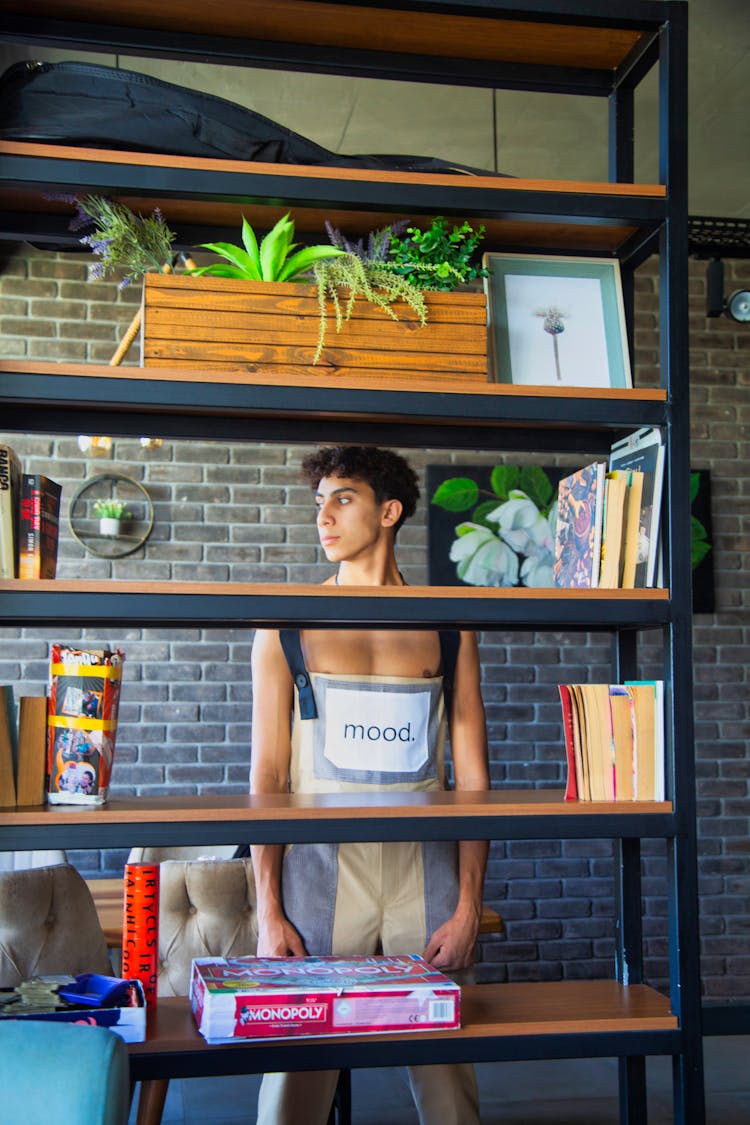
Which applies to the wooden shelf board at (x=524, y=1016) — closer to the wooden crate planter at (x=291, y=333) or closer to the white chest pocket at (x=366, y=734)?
the white chest pocket at (x=366, y=734)

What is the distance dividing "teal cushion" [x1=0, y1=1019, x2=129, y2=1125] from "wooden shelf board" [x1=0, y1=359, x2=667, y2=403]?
1.03 meters

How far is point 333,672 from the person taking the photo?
2375mm

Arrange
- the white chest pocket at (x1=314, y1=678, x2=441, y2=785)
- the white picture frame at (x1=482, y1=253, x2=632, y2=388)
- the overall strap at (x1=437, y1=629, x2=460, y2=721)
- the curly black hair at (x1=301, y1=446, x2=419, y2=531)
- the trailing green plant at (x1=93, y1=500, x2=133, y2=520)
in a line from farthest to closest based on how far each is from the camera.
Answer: the trailing green plant at (x1=93, y1=500, x2=133, y2=520)
the curly black hair at (x1=301, y1=446, x2=419, y2=531)
the overall strap at (x1=437, y1=629, x2=460, y2=721)
the white chest pocket at (x1=314, y1=678, x2=441, y2=785)
the white picture frame at (x1=482, y1=253, x2=632, y2=388)

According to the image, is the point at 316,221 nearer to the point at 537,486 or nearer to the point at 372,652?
the point at 372,652

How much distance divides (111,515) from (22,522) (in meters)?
2.75

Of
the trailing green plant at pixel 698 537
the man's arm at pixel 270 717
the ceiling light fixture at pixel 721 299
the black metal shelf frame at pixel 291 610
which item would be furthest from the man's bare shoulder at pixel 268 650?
the ceiling light fixture at pixel 721 299

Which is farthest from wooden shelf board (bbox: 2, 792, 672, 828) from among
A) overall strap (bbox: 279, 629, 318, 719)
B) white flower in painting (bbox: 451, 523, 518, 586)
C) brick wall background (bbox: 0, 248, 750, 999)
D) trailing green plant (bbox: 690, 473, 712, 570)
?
trailing green plant (bbox: 690, 473, 712, 570)

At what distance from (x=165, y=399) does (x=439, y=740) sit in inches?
37.2

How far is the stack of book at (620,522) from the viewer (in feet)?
7.04

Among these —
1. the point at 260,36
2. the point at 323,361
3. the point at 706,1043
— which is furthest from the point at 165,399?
the point at 706,1043

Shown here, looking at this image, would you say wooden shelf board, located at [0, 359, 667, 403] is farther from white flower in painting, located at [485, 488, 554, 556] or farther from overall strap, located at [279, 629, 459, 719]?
white flower in painting, located at [485, 488, 554, 556]

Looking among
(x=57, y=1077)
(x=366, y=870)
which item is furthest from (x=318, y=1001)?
(x=57, y=1077)

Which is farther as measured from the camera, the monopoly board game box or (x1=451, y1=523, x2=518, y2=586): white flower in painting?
(x1=451, y1=523, x2=518, y2=586): white flower in painting

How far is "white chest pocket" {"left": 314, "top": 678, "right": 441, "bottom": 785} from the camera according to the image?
2340 mm
